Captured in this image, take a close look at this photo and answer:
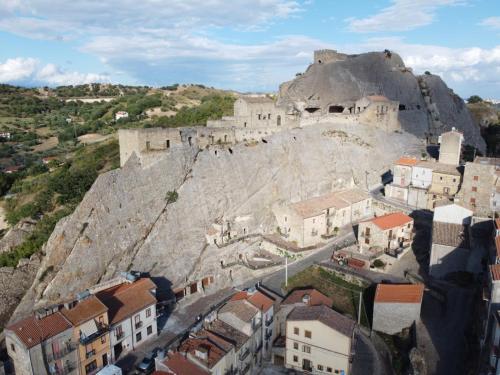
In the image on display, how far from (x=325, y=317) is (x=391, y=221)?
1592 centimetres

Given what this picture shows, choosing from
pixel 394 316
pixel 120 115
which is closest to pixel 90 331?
pixel 394 316

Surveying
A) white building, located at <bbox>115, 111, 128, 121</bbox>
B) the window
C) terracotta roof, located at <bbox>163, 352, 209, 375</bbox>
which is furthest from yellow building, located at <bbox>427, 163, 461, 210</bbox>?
white building, located at <bbox>115, 111, 128, 121</bbox>

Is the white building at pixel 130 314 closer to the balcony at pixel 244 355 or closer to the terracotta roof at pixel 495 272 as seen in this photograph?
the balcony at pixel 244 355

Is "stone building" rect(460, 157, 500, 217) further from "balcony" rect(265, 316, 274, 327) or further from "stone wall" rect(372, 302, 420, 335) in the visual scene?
"balcony" rect(265, 316, 274, 327)

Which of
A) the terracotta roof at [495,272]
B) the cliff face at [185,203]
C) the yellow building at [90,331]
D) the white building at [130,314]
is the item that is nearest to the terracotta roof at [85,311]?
the yellow building at [90,331]

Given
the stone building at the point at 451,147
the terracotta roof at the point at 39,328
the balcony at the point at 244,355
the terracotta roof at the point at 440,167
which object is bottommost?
the balcony at the point at 244,355

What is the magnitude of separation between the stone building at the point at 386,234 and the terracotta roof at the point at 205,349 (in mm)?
19322

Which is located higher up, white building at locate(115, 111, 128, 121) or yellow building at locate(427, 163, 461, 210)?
white building at locate(115, 111, 128, 121)

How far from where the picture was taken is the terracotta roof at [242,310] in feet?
86.7

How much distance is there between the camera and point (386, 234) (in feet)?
123

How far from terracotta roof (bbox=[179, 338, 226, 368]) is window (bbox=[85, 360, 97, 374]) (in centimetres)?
647

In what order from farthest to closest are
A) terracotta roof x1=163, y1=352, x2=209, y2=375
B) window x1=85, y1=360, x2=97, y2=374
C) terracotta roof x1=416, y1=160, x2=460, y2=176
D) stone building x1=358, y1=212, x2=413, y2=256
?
terracotta roof x1=416, y1=160, x2=460, y2=176 < stone building x1=358, y1=212, x2=413, y2=256 < window x1=85, y1=360, x2=97, y2=374 < terracotta roof x1=163, y1=352, x2=209, y2=375

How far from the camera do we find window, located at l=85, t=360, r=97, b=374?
25.9m

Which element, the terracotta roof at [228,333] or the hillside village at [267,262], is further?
the hillside village at [267,262]
